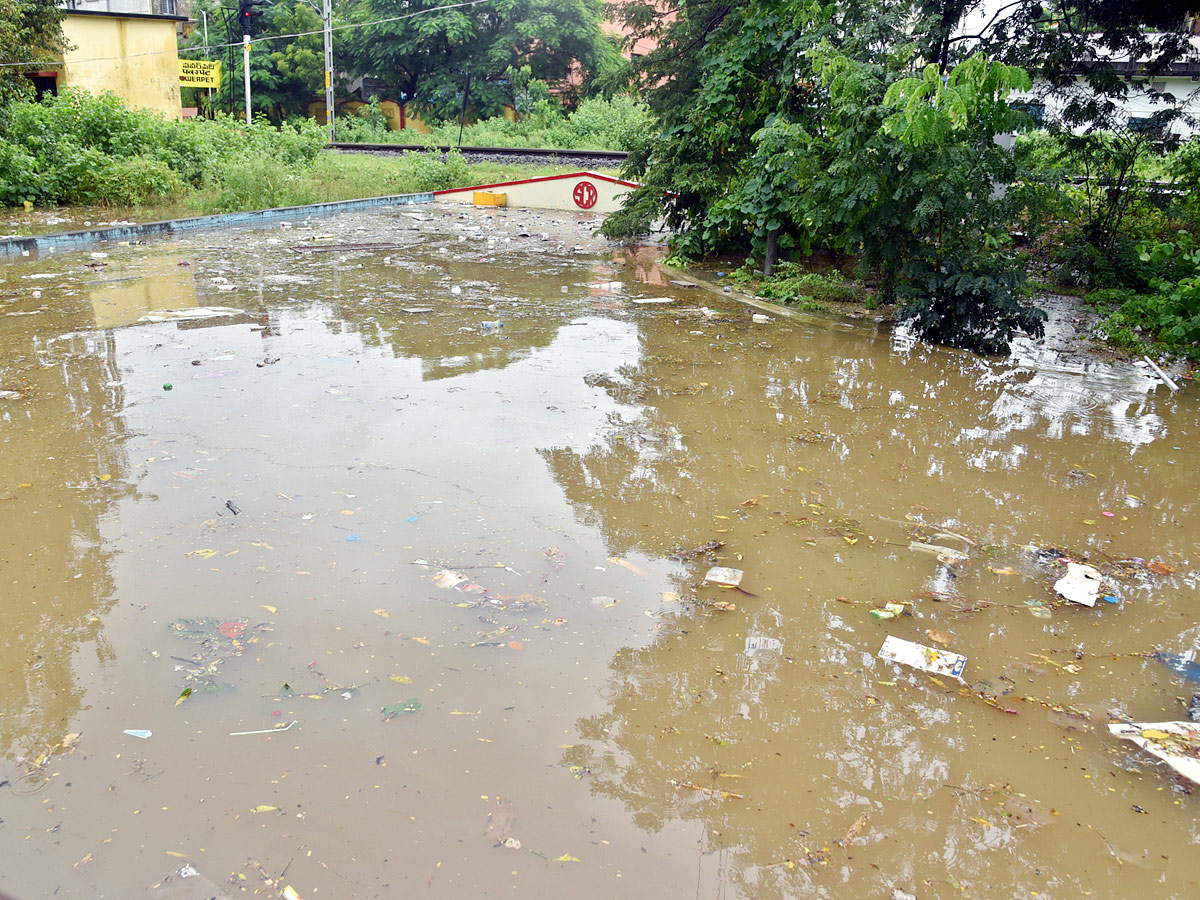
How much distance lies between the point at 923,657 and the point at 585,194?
49.0ft

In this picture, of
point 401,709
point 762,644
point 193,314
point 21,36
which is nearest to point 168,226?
point 193,314

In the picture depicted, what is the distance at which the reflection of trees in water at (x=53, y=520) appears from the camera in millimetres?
2807

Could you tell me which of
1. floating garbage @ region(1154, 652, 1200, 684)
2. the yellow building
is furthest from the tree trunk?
the yellow building

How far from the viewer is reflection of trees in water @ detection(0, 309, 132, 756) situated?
2.81 metres

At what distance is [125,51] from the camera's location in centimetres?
2105

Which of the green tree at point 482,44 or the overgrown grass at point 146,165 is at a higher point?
the green tree at point 482,44

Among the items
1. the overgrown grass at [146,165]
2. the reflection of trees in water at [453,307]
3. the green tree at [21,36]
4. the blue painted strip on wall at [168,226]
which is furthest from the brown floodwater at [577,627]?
the green tree at [21,36]

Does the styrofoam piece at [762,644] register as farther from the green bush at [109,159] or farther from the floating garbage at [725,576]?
the green bush at [109,159]

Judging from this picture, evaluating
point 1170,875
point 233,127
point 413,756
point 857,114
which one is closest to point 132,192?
point 233,127

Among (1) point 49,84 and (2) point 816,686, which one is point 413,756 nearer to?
(2) point 816,686

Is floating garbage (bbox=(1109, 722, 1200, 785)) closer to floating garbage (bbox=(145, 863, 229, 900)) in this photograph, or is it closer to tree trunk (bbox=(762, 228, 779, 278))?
floating garbage (bbox=(145, 863, 229, 900))

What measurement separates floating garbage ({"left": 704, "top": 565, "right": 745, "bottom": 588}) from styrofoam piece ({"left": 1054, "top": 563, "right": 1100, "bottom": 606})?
1.29 meters

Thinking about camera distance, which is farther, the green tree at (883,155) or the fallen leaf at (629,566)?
the green tree at (883,155)

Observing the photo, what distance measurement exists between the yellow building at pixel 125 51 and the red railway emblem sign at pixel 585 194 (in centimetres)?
1188
